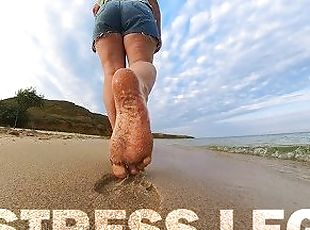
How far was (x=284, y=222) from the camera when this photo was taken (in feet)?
4.41

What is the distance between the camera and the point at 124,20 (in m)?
2.19

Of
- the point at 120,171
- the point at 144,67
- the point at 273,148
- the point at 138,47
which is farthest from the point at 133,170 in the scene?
the point at 273,148

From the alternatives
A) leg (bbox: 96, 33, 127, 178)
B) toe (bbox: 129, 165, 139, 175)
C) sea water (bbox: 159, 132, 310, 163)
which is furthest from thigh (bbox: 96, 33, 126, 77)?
sea water (bbox: 159, 132, 310, 163)

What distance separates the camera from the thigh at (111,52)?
85.2 inches

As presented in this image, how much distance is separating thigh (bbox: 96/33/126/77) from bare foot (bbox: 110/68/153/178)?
1.66ft

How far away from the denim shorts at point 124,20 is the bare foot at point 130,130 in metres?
0.60

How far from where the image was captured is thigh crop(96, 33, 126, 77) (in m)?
2.16

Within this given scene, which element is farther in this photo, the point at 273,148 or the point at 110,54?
the point at 273,148

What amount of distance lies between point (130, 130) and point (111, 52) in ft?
→ 2.56

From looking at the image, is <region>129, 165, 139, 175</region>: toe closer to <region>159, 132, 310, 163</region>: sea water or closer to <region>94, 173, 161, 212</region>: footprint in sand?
<region>94, 173, 161, 212</region>: footprint in sand

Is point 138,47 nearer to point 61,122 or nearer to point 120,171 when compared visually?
point 120,171

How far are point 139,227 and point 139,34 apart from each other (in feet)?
4.30

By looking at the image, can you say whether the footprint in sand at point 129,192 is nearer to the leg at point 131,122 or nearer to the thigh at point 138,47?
the leg at point 131,122

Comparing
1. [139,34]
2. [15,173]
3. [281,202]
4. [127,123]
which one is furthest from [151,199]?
[139,34]
